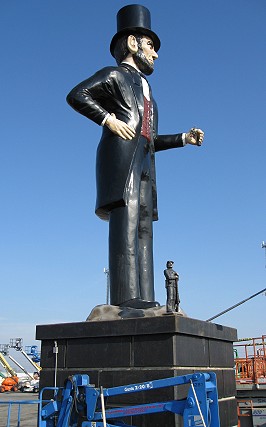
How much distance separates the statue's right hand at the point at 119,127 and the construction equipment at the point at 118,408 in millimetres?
2922

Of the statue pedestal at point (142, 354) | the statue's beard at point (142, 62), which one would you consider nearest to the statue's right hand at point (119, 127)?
the statue's beard at point (142, 62)

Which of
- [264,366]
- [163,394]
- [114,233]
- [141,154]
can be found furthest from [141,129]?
[264,366]

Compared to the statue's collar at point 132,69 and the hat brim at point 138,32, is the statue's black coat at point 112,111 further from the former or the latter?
the hat brim at point 138,32

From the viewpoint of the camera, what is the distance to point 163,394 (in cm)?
430

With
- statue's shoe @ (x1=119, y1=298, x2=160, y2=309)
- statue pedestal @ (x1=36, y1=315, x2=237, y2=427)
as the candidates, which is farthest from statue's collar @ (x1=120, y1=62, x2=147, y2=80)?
statue pedestal @ (x1=36, y1=315, x2=237, y2=427)

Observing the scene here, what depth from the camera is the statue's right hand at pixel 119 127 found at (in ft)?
18.7

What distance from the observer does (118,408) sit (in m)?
4.20

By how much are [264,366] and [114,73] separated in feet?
42.9

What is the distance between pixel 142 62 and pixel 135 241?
2.69m

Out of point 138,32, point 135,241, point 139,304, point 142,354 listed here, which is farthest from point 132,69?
point 142,354

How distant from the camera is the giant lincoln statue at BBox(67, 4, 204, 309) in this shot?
552 centimetres

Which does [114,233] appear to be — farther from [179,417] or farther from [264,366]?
[264,366]

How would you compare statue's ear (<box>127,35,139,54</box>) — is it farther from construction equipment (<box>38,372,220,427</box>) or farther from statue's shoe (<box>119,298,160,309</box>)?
construction equipment (<box>38,372,220,427</box>)

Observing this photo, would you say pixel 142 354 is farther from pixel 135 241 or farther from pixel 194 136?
pixel 194 136
